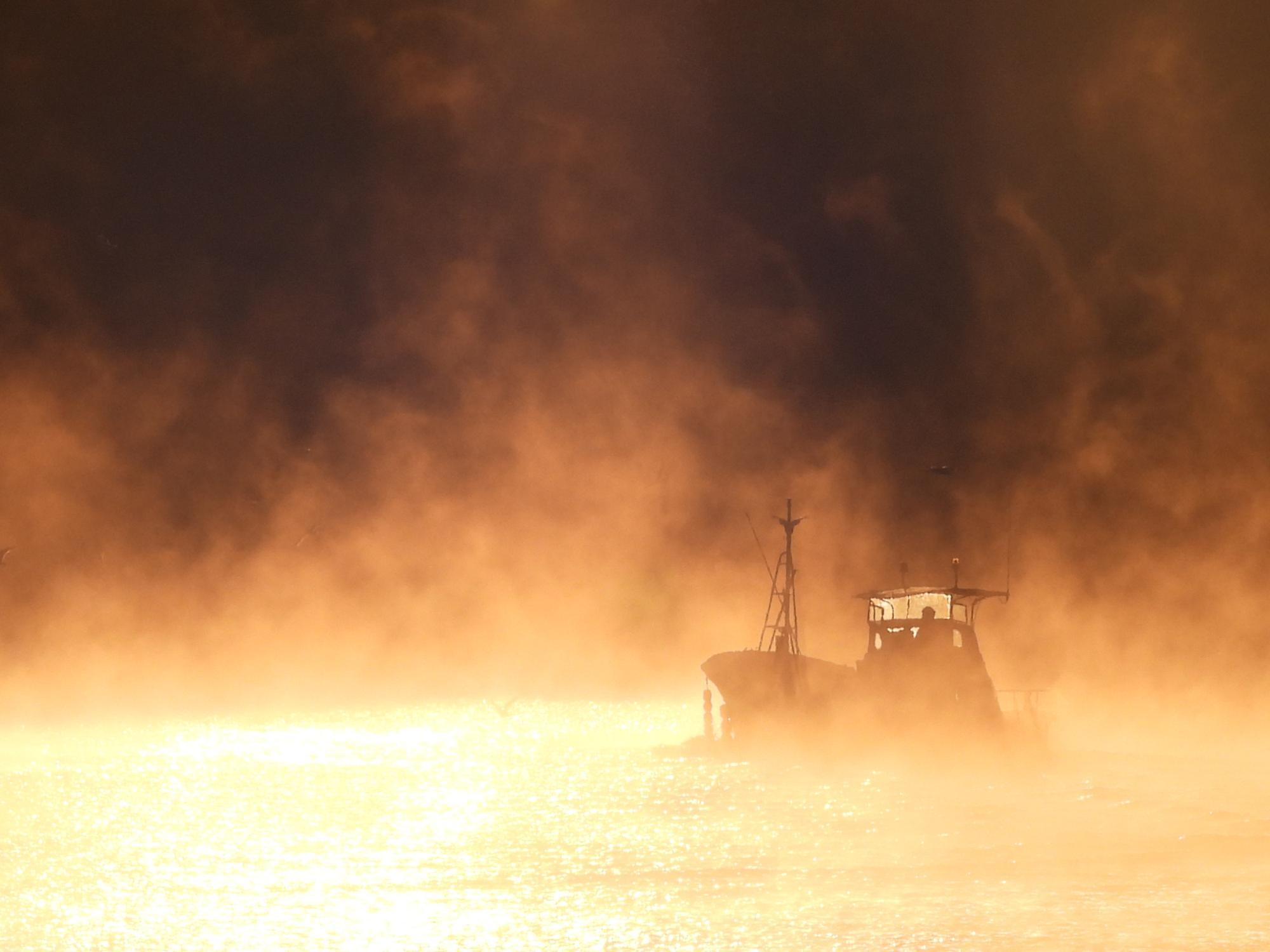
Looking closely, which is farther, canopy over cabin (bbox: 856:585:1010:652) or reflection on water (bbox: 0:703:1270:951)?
canopy over cabin (bbox: 856:585:1010:652)

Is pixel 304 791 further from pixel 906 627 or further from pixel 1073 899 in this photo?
pixel 1073 899

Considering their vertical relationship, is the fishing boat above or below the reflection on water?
above

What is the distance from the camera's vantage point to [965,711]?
107438 mm

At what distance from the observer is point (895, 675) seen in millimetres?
107125

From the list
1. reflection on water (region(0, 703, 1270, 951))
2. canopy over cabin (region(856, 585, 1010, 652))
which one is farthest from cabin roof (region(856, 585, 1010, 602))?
reflection on water (region(0, 703, 1270, 951))

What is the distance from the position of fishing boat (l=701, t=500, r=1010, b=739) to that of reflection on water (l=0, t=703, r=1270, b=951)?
4.27 m

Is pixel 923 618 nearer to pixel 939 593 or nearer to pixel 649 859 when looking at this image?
pixel 939 593

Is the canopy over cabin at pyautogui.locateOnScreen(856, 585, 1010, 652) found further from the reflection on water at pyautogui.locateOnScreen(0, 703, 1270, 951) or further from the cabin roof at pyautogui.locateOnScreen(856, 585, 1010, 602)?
the reflection on water at pyautogui.locateOnScreen(0, 703, 1270, 951)

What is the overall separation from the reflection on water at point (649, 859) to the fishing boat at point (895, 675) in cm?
427

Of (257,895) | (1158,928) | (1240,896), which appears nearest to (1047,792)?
(1240,896)

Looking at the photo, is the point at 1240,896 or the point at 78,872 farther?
the point at 78,872

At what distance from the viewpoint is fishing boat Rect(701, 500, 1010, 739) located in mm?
106750

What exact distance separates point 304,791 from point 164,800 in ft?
33.1

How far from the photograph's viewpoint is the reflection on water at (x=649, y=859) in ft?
184
